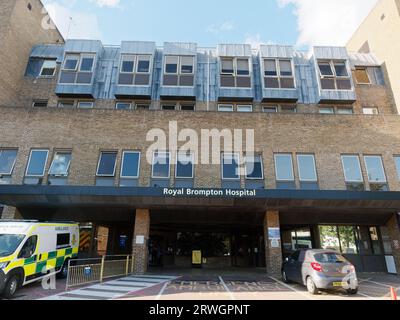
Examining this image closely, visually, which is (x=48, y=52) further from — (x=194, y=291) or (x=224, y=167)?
(x=194, y=291)

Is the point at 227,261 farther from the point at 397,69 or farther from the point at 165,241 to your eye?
the point at 397,69

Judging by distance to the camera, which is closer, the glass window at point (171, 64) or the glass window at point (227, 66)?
the glass window at point (171, 64)

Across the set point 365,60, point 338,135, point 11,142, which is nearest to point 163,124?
point 11,142

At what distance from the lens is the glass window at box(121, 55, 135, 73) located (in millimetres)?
19516

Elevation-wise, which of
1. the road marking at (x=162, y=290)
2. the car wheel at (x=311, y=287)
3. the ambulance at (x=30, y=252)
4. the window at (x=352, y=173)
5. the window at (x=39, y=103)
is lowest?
the road marking at (x=162, y=290)

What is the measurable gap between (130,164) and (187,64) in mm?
8938

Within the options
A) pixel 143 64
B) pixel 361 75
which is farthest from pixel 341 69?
pixel 143 64

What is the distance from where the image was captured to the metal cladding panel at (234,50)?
20.1m

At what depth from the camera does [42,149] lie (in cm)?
1584

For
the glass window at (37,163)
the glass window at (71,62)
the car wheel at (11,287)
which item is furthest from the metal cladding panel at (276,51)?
the car wheel at (11,287)

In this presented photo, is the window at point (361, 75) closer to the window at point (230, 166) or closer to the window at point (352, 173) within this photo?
the window at point (352, 173)

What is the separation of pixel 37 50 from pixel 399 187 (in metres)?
27.1

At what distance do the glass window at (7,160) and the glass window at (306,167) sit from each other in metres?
16.4

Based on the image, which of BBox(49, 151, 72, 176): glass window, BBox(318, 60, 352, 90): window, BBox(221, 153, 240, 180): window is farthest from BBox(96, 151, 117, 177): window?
BBox(318, 60, 352, 90): window
